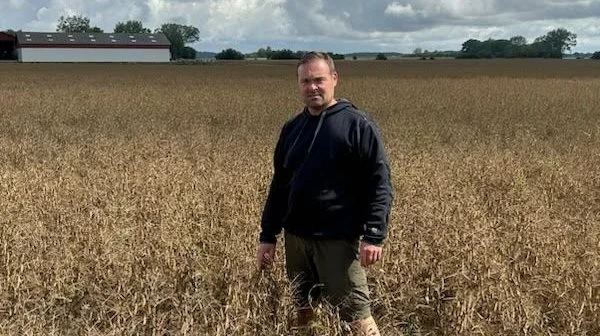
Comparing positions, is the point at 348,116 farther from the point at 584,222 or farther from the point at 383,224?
the point at 584,222

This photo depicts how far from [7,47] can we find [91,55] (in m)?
16.0

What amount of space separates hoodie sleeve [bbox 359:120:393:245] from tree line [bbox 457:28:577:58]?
439 feet

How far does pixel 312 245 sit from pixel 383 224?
0.45 meters

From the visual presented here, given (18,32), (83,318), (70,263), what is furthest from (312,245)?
(18,32)

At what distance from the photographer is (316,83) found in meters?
3.10

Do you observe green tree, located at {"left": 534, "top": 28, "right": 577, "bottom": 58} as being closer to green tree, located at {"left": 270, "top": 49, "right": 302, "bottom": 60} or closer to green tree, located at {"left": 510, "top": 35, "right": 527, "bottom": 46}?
green tree, located at {"left": 510, "top": 35, "right": 527, "bottom": 46}

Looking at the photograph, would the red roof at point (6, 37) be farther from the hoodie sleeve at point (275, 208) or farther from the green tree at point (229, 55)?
the hoodie sleeve at point (275, 208)

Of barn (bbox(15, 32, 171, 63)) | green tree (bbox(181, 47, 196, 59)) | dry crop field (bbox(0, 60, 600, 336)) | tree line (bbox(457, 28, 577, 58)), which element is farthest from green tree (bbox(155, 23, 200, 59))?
dry crop field (bbox(0, 60, 600, 336))

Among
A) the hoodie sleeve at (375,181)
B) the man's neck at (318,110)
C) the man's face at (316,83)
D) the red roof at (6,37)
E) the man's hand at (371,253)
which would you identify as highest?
the red roof at (6,37)

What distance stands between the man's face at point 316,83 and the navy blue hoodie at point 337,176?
0.26 ft

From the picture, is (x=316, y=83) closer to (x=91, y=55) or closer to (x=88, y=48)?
(x=91, y=55)

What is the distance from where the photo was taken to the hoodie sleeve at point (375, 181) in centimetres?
308

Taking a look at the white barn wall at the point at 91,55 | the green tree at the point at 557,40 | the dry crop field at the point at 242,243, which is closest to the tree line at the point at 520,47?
the green tree at the point at 557,40

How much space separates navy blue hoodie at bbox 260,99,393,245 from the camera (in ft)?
10.2
